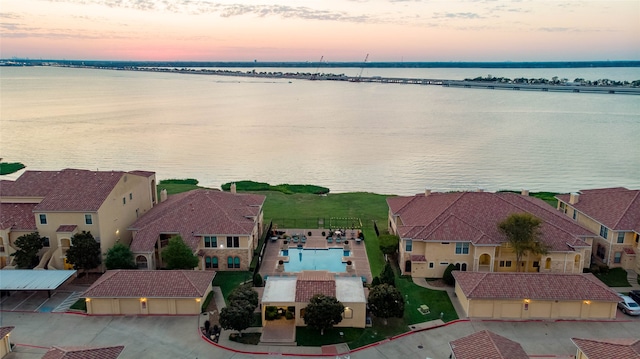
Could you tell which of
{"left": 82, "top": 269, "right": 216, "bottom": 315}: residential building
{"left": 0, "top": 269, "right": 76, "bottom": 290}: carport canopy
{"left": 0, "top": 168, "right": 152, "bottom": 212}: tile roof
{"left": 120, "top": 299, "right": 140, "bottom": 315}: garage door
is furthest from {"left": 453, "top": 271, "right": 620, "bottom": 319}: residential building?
{"left": 0, "top": 168, "right": 152, "bottom": 212}: tile roof

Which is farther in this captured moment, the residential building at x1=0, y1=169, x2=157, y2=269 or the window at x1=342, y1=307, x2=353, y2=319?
the residential building at x1=0, y1=169, x2=157, y2=269

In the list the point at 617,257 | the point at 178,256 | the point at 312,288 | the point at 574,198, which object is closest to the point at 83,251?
the point at 178,256

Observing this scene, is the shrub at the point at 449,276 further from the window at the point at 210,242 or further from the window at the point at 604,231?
the window at the point at 210,242

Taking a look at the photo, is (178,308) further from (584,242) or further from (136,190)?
(584,242)

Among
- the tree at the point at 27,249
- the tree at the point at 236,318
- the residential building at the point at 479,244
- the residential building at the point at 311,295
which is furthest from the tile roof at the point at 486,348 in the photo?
the tree at the point at 27,249

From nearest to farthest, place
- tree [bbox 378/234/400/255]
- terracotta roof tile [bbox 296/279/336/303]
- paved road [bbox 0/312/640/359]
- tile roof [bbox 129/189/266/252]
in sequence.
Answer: paved road [bbox 0/312/640/359]
terracotta roof tile [bbox 296/279/336/303]
tile roof [bbox 129/189/266/252]
tree [bbox 378/234/400/255]

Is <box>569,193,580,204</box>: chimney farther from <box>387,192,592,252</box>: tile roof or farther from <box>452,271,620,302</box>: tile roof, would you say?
<box>452,271,620,302</box>: tile roof

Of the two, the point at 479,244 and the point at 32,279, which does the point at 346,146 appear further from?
the point at 32,279

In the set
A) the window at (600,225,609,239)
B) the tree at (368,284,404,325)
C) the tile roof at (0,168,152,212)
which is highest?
the tile roof at (0,168,152,212)
